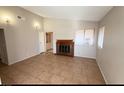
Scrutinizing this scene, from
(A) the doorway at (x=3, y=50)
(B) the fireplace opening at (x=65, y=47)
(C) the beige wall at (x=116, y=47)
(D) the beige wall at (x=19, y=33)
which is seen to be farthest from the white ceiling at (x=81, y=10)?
(B) the fireplace opening at (x=65, y=47)

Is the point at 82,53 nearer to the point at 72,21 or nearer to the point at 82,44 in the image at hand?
the point at 82,44

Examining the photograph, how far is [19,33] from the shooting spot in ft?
15.6

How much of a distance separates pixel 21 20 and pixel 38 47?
2521 mm

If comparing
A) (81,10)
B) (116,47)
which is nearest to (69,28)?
(81,10)

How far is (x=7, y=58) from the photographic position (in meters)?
4.16

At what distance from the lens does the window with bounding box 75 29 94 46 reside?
570cm

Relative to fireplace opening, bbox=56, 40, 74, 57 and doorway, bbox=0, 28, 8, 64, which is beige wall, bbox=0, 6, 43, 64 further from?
fireplace opening, bbox=56, 40, 74, 57

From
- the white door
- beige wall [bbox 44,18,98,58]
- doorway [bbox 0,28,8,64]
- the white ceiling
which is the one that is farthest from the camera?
the white door

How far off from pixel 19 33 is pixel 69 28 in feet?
11.4

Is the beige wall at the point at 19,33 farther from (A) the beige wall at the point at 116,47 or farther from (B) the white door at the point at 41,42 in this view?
(A) the beige wall at the point at 116,47

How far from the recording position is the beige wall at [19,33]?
406 cm

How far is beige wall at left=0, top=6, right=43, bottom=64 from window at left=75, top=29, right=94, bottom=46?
3141 millimetres

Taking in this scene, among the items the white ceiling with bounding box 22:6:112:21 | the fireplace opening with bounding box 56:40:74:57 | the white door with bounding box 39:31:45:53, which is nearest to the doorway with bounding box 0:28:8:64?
the white ceiling with bounding box 22:6:112:21
